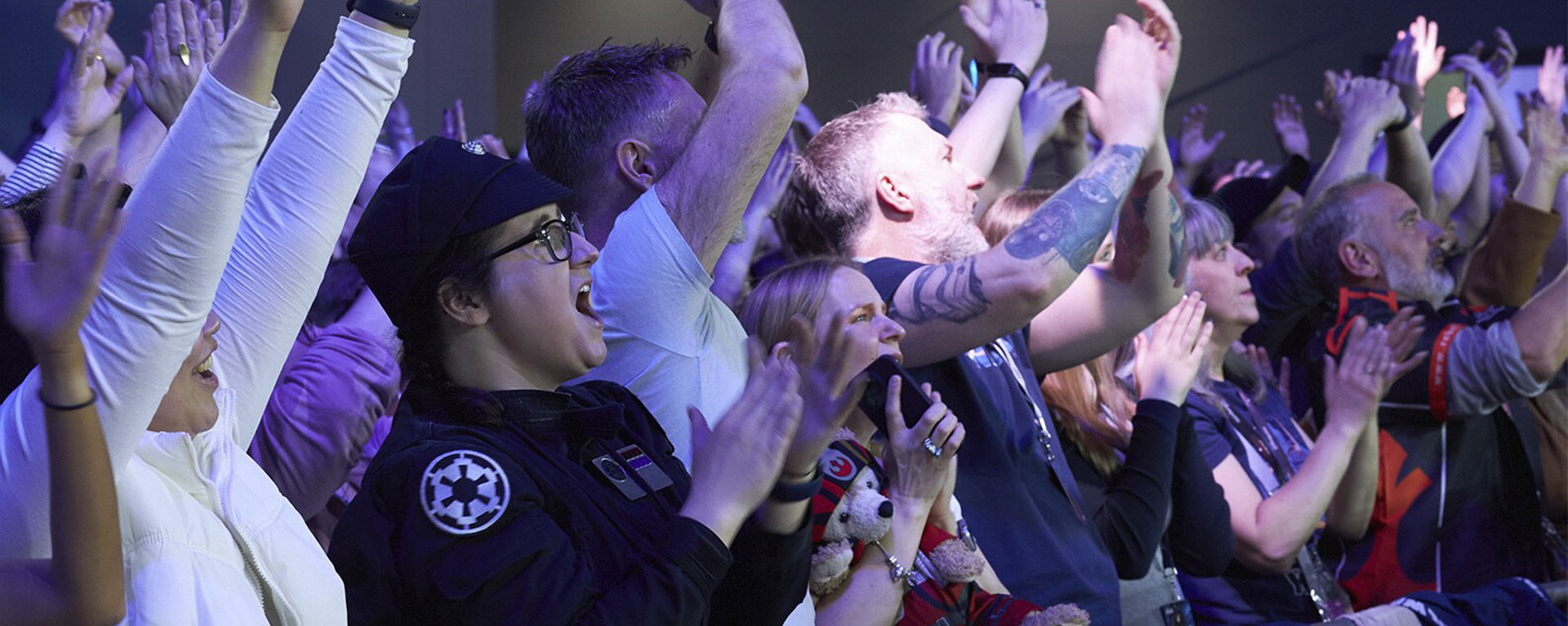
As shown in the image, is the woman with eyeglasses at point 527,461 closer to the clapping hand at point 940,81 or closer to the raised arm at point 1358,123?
the clapping hand at point 940,81

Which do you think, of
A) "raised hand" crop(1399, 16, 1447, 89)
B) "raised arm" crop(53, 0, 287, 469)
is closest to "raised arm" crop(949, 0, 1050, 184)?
"raised arm" crop(53, 0, 287, 469)

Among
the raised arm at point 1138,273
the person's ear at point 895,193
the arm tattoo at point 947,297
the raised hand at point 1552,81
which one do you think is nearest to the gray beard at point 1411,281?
the raised arm at point 1138,273

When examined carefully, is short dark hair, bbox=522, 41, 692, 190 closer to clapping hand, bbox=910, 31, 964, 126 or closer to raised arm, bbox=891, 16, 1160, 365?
raised arm, bbox=891, 16, 1160, 365

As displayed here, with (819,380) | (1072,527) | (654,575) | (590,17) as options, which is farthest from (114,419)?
(590,17)

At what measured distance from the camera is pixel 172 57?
2.08 meters

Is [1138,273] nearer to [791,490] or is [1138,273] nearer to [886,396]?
[886,396]

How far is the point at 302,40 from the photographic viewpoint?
2.76m

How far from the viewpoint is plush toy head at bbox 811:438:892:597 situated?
1.73 metres

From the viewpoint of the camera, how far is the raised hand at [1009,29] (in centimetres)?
302

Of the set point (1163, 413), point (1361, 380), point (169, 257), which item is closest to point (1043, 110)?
point (1361, 380)

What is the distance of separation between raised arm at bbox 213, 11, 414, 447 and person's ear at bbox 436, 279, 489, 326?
12 cm

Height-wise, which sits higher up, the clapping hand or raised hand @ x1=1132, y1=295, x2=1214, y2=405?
the clapping hand

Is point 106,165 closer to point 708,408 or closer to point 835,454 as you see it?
point 708,408

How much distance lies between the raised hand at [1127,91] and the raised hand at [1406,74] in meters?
3.21
